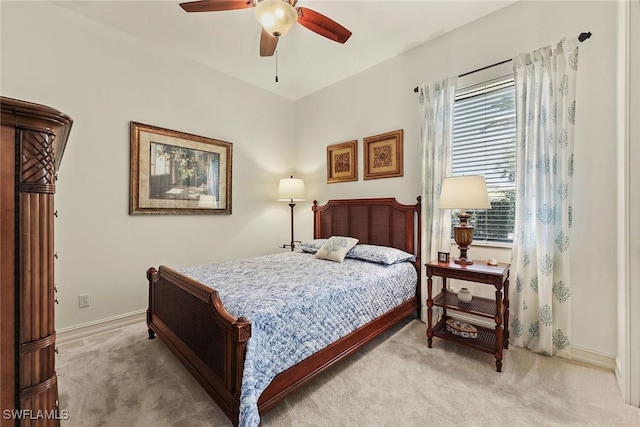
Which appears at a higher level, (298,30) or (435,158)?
(298,30)

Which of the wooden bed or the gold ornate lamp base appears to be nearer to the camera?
the wooden bed

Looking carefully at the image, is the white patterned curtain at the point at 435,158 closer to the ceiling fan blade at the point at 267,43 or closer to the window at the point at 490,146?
the window at the point at 490,146

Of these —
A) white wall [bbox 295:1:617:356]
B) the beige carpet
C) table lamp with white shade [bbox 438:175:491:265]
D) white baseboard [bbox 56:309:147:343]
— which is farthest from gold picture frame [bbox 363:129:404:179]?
white baseboard [bbox 56:309:147:343]

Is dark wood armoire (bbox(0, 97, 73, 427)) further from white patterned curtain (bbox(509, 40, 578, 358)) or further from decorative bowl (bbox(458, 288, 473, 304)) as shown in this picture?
white patterned curtain (bbox(509, 40, 578, 358))

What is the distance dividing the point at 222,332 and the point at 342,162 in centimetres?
280

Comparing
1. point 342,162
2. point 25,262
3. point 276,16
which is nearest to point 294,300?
point 25,262

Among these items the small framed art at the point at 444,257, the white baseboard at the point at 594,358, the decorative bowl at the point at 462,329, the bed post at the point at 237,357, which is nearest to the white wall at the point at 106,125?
the bed post at the point at 237,357

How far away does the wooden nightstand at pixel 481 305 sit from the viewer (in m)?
2.01

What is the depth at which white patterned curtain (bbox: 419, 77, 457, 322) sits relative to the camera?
2.70 meters

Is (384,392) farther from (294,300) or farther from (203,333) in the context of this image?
(203,333)

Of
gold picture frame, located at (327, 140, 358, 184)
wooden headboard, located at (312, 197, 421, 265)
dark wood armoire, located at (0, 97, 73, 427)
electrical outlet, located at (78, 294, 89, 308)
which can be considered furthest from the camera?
gold picture frame, located at (327, 140, 358, 184)

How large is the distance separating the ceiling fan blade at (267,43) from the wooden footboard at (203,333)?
6.21 ft

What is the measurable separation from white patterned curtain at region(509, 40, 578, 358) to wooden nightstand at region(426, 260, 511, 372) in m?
0.17

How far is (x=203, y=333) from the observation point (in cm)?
170
